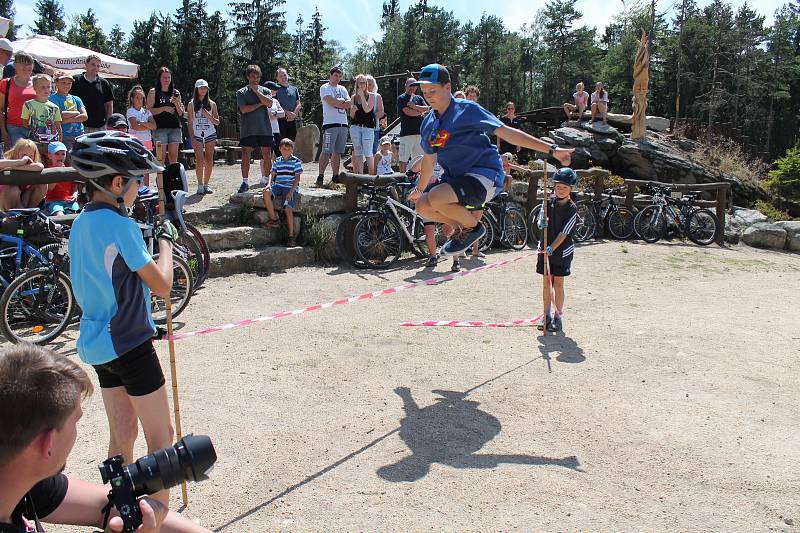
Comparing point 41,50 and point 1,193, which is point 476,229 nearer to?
point 1,193

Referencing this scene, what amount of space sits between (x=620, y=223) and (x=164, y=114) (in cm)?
953

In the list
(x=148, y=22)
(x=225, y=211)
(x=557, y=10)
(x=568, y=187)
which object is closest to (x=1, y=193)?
(x=225, y=211)

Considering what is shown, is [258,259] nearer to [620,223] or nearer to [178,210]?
[178,210]

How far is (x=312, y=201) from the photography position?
9.97m

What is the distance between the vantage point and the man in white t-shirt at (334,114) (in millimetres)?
10625

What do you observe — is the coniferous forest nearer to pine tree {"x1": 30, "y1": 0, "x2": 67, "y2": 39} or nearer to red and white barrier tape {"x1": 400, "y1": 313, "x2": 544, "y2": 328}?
pine tree {"x1": 30, "y1": 0, "x2": 67, "y2": 39}

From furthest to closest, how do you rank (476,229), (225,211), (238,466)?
(225,211) → (476,229) → (238,466)

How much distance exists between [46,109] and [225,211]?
2.67 m

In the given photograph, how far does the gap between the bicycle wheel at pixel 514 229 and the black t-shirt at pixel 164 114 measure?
225 inches

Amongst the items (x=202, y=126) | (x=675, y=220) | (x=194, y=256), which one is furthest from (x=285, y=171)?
(x=675, y=220)

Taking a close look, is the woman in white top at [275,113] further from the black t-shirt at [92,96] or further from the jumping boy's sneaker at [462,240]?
the jumping boy's sneaker at [462,240]

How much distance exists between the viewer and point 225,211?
9.64 meters

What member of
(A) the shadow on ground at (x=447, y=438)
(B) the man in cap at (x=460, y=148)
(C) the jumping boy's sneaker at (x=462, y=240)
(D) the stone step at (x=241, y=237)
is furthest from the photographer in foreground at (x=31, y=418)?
(D) the stone step at (x=241, y=237)

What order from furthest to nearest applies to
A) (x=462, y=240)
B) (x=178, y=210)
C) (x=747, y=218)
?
(x=747, y=218) → (x=178, y=210) → (x=462, y=240)
